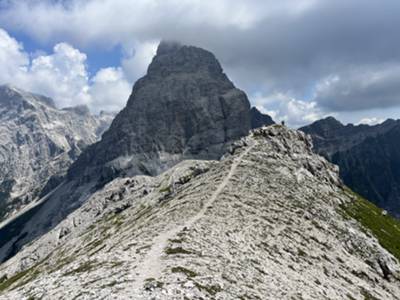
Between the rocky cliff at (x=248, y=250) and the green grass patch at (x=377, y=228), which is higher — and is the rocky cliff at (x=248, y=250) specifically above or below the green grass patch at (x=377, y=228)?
above

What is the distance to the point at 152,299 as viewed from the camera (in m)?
28.8

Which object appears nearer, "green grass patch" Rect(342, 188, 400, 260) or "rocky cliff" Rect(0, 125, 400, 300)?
"rocky cliff" Rect(0, 125, 400, 300)

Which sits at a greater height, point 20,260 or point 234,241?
point 234,241

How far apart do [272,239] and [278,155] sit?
56232mm

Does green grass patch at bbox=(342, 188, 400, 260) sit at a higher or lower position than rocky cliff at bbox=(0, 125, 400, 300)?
lower

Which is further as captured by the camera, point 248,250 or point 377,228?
point 377,228

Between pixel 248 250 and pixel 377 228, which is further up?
pixel 248 250

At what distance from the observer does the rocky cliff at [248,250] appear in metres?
34.8

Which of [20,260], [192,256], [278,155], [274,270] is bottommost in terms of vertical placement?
[20,260]

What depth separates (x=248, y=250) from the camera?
52.1 meters

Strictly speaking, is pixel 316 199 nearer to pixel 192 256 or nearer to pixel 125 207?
pixel 192 256

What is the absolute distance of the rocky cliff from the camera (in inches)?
1372

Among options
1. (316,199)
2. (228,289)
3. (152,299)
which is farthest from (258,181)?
(152,299)

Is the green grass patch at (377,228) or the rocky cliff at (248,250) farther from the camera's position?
the green grass patch at (377,228)
